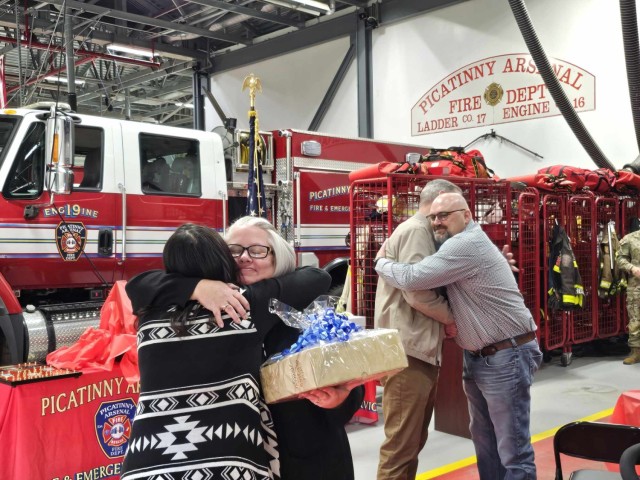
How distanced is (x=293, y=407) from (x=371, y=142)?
257 inches

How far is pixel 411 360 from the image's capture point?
329cm

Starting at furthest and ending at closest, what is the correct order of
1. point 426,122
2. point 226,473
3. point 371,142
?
point 426,122, point 371,142, point 226,473

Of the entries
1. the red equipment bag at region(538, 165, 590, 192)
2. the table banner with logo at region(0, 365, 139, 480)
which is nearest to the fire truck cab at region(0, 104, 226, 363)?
the table banner with logo at region(0, 365, 139, 480)

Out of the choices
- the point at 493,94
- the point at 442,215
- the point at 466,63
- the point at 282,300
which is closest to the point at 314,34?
the point at 466,63

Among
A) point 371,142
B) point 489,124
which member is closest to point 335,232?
point 371,142

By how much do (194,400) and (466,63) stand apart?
1070 cm

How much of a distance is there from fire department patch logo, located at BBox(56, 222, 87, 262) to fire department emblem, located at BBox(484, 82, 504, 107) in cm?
761

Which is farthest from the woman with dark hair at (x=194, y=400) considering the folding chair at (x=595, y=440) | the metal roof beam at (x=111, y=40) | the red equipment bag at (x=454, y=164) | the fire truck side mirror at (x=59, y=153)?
the metal roof beam at (x=111, y=40)

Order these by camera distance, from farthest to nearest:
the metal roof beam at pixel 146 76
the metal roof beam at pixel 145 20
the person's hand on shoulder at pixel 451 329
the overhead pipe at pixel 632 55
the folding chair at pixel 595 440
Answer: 1. the metal roof beam at pixel 146 76
2. the metal roof beam at pixel 145 20
3. the overhead pipe at pixel 632 55
4. the person's hand on shoulder at pixel 451 329
5. the folding chair at pixel 595 440

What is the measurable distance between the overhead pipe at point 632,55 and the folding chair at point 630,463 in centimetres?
774

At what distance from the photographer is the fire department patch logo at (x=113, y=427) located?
3840mm

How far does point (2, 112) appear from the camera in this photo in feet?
17.3

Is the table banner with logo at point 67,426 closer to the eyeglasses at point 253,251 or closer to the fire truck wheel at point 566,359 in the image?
the eyeglasses at point 253,251

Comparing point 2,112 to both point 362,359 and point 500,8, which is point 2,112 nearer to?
point 362,359
